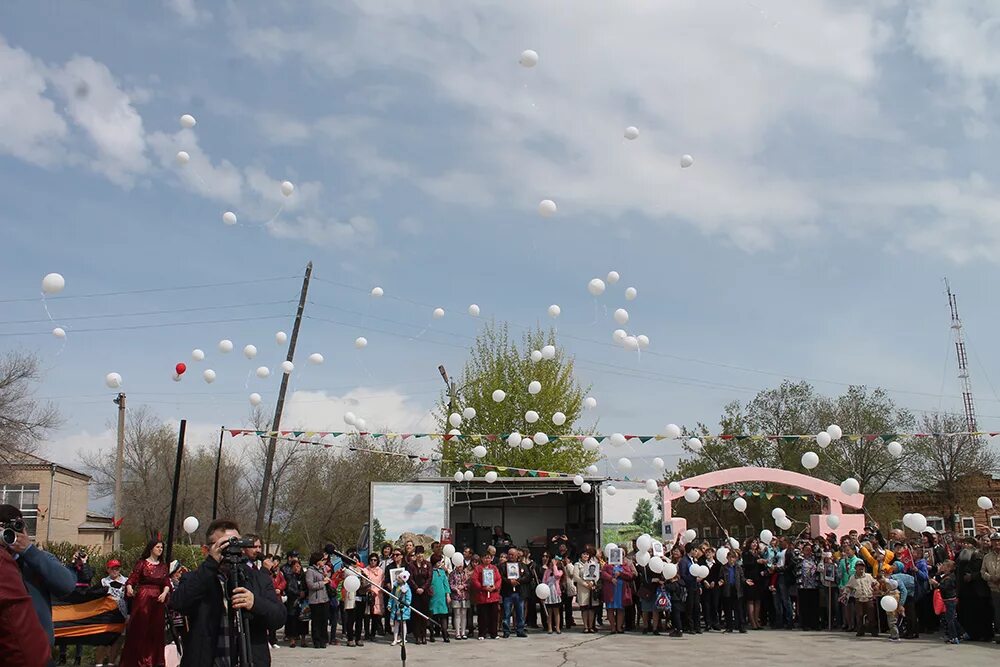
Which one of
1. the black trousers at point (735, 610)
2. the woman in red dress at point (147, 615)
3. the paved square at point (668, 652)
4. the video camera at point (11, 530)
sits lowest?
the paved square at point (668, 652)

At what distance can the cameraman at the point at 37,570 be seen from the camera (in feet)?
14.1

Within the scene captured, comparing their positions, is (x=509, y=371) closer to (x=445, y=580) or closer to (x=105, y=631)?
(x=445, y=580)

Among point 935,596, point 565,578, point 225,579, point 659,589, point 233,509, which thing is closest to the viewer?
point 225,579

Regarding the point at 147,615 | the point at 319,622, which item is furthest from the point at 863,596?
the point at 147,615

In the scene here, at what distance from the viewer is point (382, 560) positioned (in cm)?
1639

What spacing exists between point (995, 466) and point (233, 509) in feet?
125

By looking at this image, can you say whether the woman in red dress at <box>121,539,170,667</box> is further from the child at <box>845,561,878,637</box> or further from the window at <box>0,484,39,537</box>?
the window at <box>0,484,39,537</box>

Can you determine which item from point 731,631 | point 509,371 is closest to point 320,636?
point 731,631

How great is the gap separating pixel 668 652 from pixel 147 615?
24.1ft

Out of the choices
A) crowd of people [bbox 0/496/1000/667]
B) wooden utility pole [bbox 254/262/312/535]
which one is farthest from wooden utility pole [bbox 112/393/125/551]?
crowd of people [bbox 0/496/1000/667]

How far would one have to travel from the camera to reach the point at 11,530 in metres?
4.07

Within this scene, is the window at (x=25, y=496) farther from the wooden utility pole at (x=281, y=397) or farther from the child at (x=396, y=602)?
the child at (x=396, y=602)

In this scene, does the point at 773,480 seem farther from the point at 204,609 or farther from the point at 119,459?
the point at 119,459

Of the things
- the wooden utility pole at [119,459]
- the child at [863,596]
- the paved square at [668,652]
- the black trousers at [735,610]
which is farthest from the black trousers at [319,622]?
the wooden utility pole at [119,459]
